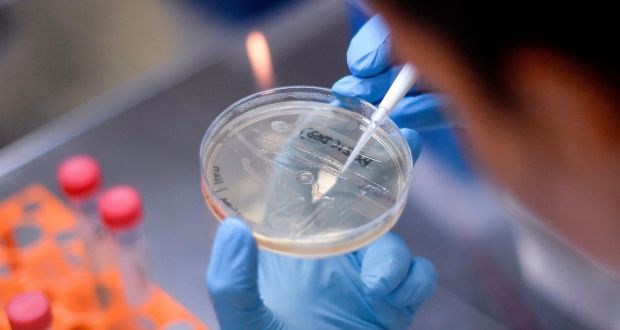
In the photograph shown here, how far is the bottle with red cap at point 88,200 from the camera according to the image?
3.86 ft

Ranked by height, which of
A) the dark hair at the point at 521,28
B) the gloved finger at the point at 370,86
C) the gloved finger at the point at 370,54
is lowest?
the gloved finger at the point at 370,86

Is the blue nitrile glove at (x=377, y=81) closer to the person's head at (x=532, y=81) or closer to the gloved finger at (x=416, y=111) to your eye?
the gloved finger at (x=416, y=111)

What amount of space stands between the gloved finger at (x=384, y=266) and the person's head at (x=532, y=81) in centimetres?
57

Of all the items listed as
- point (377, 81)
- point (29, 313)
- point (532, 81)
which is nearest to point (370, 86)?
point (377, 81)

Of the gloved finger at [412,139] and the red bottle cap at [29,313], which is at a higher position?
the gloved finger at [412,139]

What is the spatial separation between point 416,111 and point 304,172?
0.86 ft

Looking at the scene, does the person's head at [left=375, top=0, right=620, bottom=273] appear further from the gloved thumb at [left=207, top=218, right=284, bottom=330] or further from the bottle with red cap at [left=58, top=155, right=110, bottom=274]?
the bottle with red cap at [left=58, top=155, right=110, bottom=274]

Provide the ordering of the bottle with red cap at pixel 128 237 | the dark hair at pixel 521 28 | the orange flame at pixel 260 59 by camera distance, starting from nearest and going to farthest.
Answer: the dark hair at pixel 521 28 → the bottle with red cap at pixel 128 237 → the orange flame at pixel 260 59

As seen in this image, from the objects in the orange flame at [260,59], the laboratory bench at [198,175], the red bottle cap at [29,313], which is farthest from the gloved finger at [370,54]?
the red bottle cap at [29,313]

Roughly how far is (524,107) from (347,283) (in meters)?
0.73

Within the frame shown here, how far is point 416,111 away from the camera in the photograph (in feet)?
3.54

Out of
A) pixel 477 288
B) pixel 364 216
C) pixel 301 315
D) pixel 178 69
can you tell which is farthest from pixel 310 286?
pixel 178 69

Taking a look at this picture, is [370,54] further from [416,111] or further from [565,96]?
[565,96]

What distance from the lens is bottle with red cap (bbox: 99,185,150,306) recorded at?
1.11 meters
